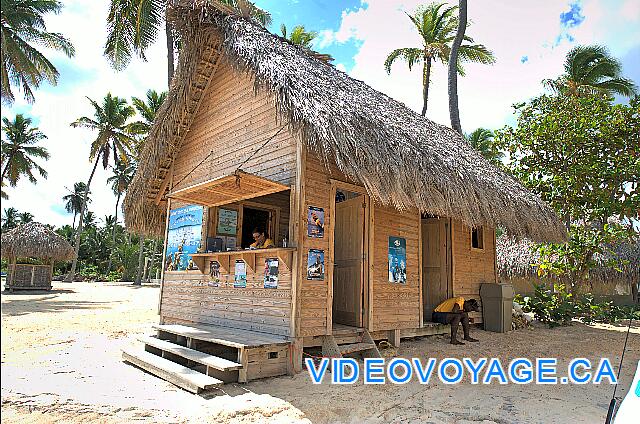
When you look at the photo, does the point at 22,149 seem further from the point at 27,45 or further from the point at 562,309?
the point at 562,309

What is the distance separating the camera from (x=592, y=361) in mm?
7156

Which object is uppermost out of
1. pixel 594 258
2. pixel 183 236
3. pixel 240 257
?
pixel 594 258

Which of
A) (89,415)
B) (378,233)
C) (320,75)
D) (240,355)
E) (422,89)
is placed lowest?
(89,415)

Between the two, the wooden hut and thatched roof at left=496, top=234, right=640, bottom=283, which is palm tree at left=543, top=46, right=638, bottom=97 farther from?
the wooden hut

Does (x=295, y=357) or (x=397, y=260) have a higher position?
(x=397, y=260)

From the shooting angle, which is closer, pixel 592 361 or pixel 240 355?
pixel 240 355

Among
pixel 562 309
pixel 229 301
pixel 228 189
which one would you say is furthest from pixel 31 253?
pixel 562 309

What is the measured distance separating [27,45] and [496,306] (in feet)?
66.5

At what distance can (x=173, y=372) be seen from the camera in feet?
18.1

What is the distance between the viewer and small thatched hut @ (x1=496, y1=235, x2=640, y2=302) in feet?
50.3

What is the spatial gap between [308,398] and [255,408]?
63 cm

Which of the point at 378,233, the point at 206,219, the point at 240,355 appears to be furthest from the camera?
the point at 206,219

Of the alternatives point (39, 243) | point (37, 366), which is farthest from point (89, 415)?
point (39, 243)

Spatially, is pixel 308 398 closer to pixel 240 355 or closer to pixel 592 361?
pixel 240 355
